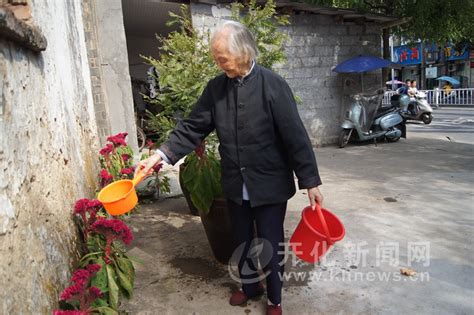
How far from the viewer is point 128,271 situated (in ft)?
6.94

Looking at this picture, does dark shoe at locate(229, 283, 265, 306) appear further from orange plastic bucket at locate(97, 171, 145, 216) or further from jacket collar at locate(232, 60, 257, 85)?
jacket collar at locate(232, 60, 257, 85)

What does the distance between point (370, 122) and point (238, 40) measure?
23.4 ft

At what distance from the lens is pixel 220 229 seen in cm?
303

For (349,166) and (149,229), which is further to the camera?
(349,166)

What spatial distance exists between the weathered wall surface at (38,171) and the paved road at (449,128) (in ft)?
27.6

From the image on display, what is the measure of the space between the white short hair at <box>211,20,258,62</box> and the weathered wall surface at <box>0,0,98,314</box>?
927mm

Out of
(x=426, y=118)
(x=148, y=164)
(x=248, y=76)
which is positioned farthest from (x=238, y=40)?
(x=426, y=118)

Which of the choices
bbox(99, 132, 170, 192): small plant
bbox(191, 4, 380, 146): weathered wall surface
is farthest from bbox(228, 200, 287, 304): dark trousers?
bbox(191, 4, 380, 146): weathered wall surface

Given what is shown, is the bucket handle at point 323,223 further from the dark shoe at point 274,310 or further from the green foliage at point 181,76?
the green foliage at point 181,76

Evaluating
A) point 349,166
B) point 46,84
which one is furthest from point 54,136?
point 349,166

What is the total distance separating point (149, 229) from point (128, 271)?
1.85m

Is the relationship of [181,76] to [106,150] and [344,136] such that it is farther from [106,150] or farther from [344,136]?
[344,136]

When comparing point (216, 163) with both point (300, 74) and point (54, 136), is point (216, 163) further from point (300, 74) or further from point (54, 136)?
point (300, 74)

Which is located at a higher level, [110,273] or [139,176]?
[139,176]
